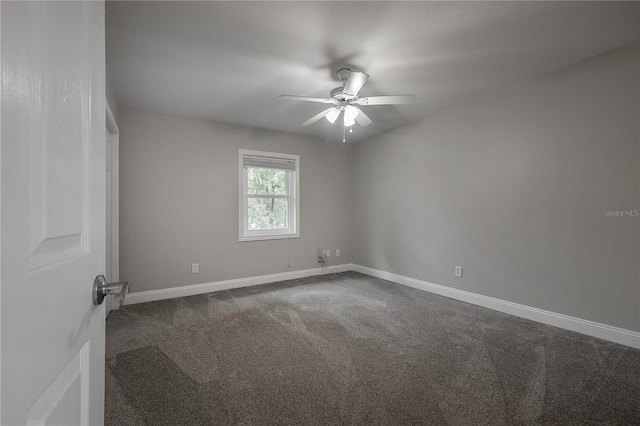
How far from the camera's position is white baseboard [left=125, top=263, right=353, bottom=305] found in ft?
11.3

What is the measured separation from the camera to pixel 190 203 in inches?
150

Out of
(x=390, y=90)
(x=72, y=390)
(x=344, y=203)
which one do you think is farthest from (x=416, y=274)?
(x=72, y=390)

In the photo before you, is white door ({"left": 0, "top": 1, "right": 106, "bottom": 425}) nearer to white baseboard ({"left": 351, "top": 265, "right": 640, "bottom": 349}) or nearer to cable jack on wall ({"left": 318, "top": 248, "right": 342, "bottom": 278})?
white baseboard ({"left": 351, "top": 265, "right": 640, "bottom": 349})

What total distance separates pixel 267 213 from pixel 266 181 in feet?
1.68

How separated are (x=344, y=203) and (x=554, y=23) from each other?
143 inches

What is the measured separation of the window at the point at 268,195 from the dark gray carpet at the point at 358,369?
1.51 meters

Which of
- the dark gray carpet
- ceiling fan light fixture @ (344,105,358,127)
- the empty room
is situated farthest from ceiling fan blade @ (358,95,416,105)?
the dark gray carpet

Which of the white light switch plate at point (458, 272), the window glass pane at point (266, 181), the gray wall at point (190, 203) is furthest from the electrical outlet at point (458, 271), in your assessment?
the window glass pane at point (266, 181)

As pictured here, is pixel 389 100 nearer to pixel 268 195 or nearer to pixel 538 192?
pixel 538 192

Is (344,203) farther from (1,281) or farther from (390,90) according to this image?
(1,281)

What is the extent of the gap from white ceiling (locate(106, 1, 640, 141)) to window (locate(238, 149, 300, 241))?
1.17 m

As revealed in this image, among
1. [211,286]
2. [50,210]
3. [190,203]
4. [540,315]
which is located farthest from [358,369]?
[190,203]

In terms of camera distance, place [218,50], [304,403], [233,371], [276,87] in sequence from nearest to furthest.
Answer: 1. [304,403]
2. [233,371]
3. [218,50]
4. [276,87]

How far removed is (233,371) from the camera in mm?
1955
